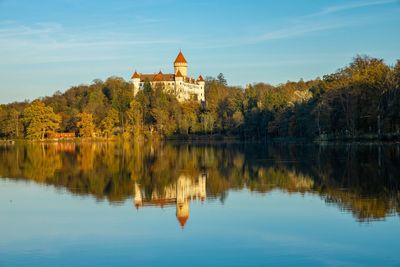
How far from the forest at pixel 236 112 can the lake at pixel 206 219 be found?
3384 cm

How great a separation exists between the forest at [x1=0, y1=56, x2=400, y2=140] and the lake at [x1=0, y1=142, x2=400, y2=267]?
111 feet

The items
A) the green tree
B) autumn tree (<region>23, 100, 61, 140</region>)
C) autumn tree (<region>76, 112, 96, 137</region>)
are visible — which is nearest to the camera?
autumn tree (<region>23, 100, 61, 140</region>)

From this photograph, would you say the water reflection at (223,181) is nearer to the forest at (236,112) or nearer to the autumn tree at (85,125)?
the forest at (236,112)

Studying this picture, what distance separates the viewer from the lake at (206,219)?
12789 millimetres

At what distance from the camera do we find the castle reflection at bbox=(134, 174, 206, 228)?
19811 millimetres

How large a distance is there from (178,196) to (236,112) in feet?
239

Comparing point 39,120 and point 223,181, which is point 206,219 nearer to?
point 223,181

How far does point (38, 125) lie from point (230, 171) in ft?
243

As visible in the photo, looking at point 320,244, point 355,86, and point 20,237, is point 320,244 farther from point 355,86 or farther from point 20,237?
point 355,86

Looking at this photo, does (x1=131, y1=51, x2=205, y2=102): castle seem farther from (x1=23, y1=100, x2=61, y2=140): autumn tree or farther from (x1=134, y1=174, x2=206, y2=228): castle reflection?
(x1=134, y1=174, x2=206, y2=228): castle reflection

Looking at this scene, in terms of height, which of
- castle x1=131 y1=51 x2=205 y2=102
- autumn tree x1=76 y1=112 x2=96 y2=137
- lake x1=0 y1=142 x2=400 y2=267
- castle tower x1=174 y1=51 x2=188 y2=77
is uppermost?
castle tower x1=174 y1=51 x2=188 y2=77

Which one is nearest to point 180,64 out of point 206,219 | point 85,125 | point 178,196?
point 85,125

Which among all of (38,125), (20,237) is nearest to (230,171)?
(20,237)

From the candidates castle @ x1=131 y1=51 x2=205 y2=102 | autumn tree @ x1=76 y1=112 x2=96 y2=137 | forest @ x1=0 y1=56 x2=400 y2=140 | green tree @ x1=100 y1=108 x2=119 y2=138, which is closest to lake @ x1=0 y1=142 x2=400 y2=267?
forest @ x1=0 y1=56 x2=400 y2=140
